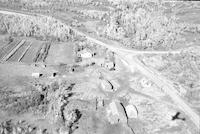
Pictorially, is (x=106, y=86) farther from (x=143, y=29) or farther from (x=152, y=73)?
(x=143, y=29)

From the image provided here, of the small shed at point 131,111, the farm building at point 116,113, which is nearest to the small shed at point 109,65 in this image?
the farm building at point 116,113

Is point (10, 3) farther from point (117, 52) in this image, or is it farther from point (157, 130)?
point (157, 130)

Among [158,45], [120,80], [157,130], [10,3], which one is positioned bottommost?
[157,130]

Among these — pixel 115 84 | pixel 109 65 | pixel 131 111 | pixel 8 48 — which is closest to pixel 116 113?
pixel 131 111

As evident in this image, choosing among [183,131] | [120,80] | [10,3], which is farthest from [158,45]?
[10,3]

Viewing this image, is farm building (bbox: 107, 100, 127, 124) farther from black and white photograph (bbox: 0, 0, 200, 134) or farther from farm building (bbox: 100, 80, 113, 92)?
farm building (bbox: 100, 80, 113, 92)

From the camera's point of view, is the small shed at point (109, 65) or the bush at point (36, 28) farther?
the bush at point (36, 28)

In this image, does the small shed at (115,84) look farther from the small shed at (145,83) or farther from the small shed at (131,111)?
the small shed at (131,111)

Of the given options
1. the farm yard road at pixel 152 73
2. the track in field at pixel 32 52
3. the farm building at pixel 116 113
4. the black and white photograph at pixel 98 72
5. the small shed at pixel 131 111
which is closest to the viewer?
the black and white photograph at pixel 98 72
